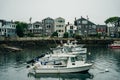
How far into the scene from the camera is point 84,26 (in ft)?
454

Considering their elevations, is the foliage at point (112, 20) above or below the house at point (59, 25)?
above

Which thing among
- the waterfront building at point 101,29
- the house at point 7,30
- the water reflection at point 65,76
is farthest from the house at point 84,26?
the water reflection at point 65,76

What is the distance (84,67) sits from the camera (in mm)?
47281

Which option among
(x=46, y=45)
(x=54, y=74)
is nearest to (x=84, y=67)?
(x=54, y=74)

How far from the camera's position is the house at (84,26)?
5433 inches

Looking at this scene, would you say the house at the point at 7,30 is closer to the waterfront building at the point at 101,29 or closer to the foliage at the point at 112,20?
the waterfront building at the point at 101,29

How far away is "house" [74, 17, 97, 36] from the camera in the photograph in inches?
5433

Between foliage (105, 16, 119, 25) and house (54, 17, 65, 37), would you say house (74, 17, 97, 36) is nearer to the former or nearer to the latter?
house (54, 17, 65, 37)

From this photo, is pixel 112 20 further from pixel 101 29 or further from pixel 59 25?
pixel 59 25

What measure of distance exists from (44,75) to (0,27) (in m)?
82.0

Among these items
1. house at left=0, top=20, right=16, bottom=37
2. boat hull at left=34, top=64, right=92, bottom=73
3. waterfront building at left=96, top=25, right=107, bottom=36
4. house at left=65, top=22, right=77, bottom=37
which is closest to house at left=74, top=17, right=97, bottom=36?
house at left=65, top=22, right=77, bottom=37

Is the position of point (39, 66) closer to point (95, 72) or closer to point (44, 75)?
point (44, 75)

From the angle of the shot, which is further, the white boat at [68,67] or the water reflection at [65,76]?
the white boat at [68,67]

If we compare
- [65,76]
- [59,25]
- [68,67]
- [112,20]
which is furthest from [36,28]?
[65,76]
